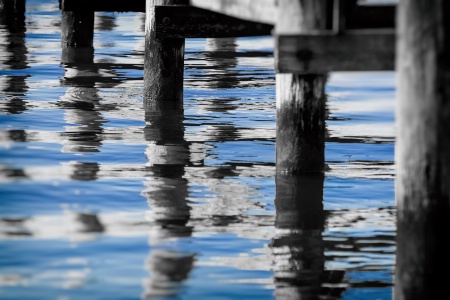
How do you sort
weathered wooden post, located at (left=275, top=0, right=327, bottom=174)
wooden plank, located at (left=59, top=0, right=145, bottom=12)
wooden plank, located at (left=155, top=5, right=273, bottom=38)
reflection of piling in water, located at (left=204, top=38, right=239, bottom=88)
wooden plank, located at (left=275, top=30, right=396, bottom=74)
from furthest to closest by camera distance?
reflection of piling in water, located at (left=204, top=38, right=239, bottom=88)
wooden plank, located at (left=59, top=0, right=145, bottom=12)
wooden plank, located at (left=155, top=5, right=273, bottom=38)
weathered wooden post, located at (left=275, top=0, right=327, bottom=174)
wooden plank, located at (left=275, top=30, right=396, bottom=74)

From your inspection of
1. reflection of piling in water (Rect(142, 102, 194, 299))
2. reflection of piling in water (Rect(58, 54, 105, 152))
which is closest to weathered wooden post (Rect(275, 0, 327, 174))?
reflection of piling in water (Rect(142, 102, 194, 299))

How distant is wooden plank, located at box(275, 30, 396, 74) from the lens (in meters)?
5.06

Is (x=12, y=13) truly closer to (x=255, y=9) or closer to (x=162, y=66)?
(x=162, y=66)

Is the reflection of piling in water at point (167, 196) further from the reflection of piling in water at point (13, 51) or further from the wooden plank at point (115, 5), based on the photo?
the wooden plank at point (115, 5)

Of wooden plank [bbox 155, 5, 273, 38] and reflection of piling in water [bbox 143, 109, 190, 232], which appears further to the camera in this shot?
wooden plank [bbox 155, 5, 273, 38]

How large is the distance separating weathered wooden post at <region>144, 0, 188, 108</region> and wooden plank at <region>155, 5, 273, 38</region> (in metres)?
0.44

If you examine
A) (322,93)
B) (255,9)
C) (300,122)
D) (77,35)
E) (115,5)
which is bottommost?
(300,122)

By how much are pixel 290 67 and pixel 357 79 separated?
7.97 metres

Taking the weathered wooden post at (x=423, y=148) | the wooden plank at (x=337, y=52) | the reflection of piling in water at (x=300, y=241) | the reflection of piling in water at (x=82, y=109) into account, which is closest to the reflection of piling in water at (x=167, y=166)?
the reflection of piling in water at (x=82, y=109)

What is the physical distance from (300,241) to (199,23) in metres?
3.42

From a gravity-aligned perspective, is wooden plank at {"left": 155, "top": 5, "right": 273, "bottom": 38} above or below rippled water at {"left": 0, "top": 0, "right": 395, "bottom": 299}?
above

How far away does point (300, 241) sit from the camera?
6.02m

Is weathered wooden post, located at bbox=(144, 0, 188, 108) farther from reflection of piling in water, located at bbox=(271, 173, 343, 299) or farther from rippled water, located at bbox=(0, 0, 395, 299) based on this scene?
reflection of piling in water, located at bbox=(271, 173, 343, 299)

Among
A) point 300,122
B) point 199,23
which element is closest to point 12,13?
point 199,23
